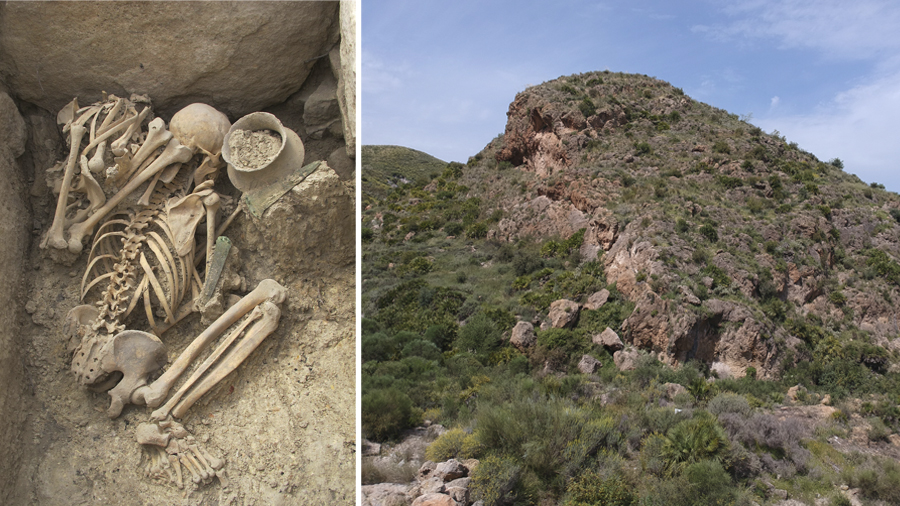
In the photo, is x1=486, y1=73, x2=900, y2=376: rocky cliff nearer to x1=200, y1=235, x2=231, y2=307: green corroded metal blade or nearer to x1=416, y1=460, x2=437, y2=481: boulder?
x1=416, y1=460, x2=437, y2=481: boulder

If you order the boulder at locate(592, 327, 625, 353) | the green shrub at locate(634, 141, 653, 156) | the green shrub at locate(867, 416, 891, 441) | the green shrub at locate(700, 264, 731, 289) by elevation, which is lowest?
the green shrub at locate(867, 416, 891, 441)

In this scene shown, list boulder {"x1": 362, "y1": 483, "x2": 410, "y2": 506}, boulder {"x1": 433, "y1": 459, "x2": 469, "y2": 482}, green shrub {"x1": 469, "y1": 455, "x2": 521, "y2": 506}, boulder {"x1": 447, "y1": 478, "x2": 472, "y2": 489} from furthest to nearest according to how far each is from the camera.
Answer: boulder {"x1": 433, "y1": 459, "x2": 469, "y2": 482}, boulder {"x1": 447, "y1": 478, "x2": 472, "y2": 489}, green shrub {"x1": 469, "y1": 455, "x2": 521, "y2": 506}, boulder {"x1": 362, "y1": 483, "x2": 410, "y2": 506}

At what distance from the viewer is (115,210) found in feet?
13.5

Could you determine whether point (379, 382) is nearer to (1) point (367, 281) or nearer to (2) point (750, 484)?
(2) point (750, 484)

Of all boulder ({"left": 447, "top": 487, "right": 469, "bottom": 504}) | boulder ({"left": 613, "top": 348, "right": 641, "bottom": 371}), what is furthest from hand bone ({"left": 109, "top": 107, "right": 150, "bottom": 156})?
boulder ({"left": 613, "top": 348, "right": 641, "bottom": 371})

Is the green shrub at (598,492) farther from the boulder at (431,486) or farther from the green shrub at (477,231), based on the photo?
the green shrub at (477,231)

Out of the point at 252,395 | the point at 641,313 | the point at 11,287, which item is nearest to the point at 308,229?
the point at 252,395

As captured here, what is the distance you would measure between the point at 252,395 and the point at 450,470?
2572 mm

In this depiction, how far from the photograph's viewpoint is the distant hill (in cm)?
3738

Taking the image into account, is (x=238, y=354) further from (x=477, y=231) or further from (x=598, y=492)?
(x=477, y=231)

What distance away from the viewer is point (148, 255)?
160 inches

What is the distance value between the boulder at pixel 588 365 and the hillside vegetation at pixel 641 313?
0.06m

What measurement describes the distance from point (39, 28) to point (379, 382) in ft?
23.2

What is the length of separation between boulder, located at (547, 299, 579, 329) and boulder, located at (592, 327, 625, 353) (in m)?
1.11
